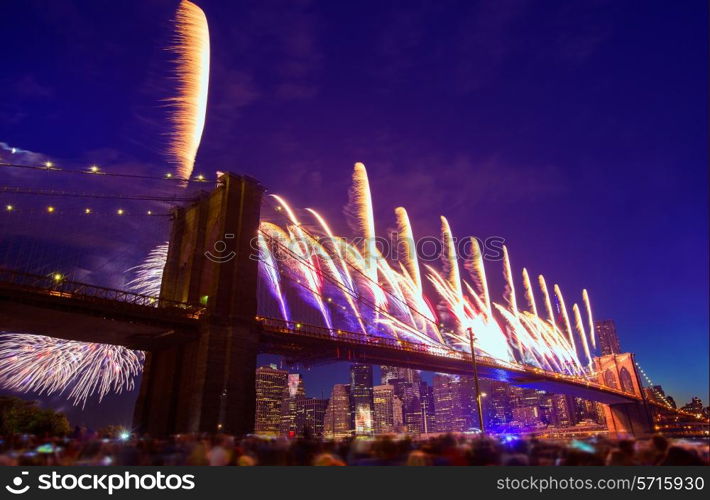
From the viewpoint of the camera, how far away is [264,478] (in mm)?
10312

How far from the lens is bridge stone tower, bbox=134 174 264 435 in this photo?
1424 inches

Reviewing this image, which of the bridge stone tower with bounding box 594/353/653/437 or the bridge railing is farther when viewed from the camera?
the bridge stone tower with bounding box 594/353/653/437

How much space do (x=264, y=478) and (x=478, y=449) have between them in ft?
18.9

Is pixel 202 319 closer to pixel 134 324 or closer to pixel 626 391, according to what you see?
pixel 134 324

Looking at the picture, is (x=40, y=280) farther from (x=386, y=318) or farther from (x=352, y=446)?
(x=386, y=318)

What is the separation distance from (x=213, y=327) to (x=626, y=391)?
145m

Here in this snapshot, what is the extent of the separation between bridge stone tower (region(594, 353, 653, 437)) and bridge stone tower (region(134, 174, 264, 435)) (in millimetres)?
91257

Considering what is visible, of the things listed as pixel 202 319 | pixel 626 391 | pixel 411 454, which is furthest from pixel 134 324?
pixel 626 391

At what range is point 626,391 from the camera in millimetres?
142375

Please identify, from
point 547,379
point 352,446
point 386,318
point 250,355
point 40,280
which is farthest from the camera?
point 547,379

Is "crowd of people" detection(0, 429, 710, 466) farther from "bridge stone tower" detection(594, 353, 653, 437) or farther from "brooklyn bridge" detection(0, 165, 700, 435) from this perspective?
"bridge stone tower" detection(594, 353, 653, 437)

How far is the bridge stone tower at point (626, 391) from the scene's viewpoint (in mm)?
119312

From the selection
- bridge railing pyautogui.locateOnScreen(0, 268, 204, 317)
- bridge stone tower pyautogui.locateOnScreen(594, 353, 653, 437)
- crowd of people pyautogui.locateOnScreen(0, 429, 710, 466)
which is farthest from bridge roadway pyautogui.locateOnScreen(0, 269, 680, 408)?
bridge stone tower pyautogui.locateOnScreen(594, 353, 653, 437)

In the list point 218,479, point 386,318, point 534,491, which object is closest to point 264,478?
point 218,479
